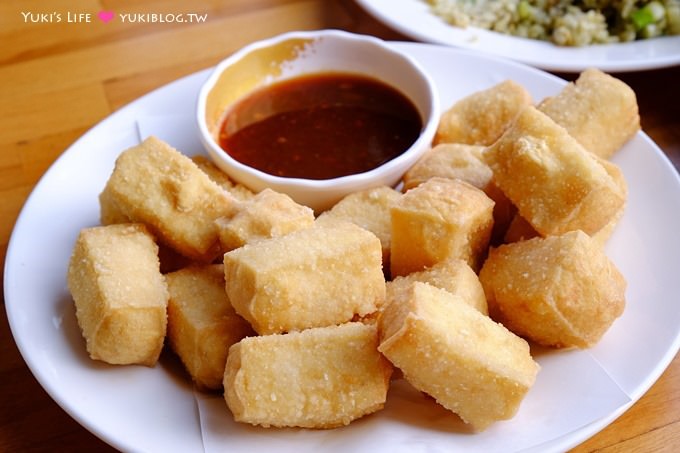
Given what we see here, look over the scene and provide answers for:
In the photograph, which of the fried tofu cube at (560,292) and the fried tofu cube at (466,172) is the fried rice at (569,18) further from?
the fried tofu cube at (560,292)

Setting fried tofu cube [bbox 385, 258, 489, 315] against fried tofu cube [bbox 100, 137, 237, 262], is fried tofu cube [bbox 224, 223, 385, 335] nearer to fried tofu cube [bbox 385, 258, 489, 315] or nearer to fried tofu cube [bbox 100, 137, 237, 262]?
fried tofu cube [bbox 385, 258, 489, 315]

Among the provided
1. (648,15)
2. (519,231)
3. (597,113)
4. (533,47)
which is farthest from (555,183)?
(648,15)

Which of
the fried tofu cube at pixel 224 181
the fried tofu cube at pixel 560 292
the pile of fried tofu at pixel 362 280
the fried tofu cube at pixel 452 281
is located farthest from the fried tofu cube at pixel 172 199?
the fried tofu cube at pixel 560 292

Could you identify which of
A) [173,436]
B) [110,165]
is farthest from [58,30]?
[173,436]

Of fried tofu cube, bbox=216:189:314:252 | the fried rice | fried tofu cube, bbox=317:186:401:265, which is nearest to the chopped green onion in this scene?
the fried rice

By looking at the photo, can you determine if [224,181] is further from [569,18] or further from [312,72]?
[569,18]

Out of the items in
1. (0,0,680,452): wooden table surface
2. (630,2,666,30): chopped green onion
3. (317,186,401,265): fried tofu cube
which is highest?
(630,2,666,30): chopped green onion

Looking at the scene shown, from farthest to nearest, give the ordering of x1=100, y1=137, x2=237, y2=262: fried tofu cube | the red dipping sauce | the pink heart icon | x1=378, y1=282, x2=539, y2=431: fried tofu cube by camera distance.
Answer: the pink heart icon → the red dipping sauce → x1=100, y1=137, x2=237, y2=262: fried tofu cube → x1=378, y1=282, x2=539, y2=431: fried tofu cube
